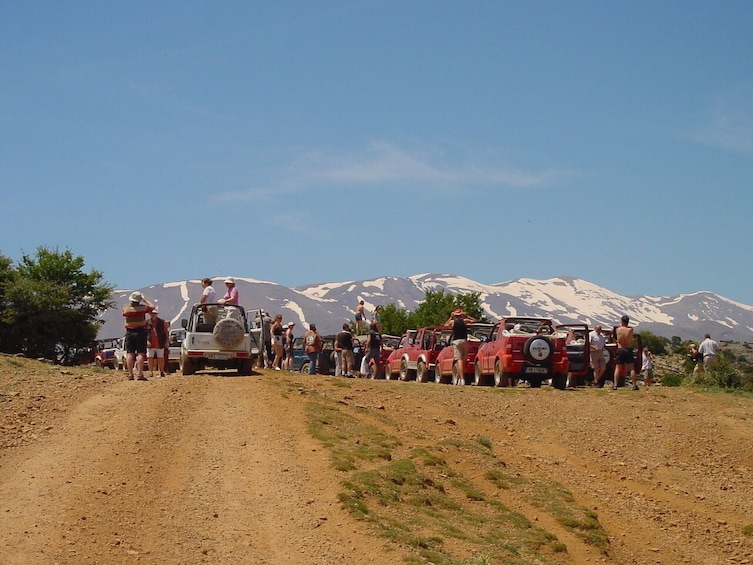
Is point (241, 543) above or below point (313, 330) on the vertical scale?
below

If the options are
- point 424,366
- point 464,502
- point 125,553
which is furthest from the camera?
point 424,366

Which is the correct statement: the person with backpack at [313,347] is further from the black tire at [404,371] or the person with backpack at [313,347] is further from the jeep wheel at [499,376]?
the jeep wheel at [499,376]

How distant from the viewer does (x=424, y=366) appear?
30281 mm

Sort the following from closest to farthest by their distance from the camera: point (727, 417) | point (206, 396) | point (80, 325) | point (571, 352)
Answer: point (206, 396) → point (727, 417) → point (571, 352) → point (80, 325)

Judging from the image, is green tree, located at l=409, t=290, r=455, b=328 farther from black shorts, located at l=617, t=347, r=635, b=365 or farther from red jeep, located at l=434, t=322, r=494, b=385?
black shorts, located at l=617, t=347, r=635, b=365

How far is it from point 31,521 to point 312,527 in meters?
2.88

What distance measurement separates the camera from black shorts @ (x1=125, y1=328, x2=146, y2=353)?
21625 mm

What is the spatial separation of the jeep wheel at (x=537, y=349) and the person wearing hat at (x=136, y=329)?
892 cm

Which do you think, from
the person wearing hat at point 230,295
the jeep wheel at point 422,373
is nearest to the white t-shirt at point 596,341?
the jeep wheel at point 422,373

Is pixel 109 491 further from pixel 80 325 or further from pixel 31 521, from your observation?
pixel 80 325

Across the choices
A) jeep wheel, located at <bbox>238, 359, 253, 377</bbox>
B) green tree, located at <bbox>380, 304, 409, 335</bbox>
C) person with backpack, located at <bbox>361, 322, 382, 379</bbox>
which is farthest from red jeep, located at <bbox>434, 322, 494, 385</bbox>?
green tree, located at <bbox>380, 304, 409, 335</bbox>

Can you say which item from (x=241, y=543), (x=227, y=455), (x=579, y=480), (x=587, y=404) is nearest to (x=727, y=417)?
(x=587, y=404)

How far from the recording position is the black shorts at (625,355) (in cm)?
2475

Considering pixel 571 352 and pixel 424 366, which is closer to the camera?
pixel 571 352
